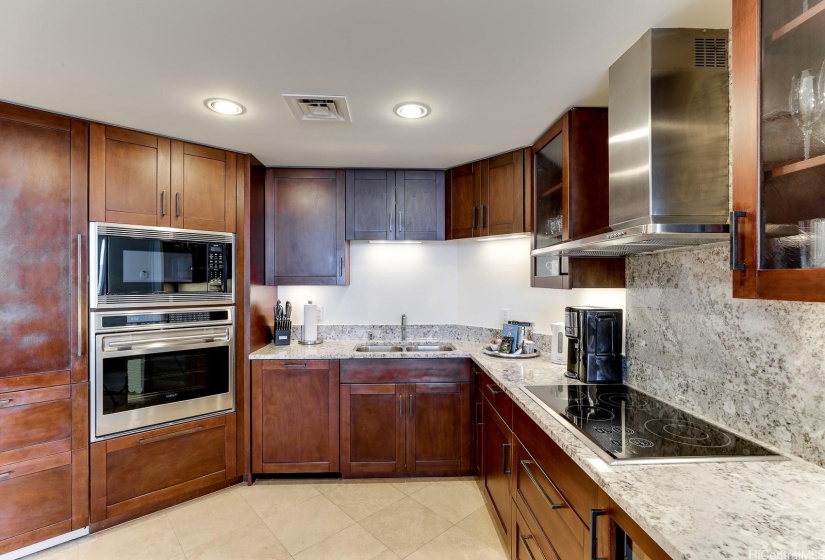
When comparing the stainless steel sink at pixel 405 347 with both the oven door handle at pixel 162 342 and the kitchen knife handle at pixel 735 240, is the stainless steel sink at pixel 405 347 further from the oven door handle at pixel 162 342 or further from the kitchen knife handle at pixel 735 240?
the kitchen knife handle at pixel 735 240

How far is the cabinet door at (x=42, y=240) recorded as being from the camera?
6.48 feet

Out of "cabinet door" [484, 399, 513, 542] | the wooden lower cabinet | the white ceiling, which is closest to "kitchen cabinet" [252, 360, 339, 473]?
the wooden lower cabinet

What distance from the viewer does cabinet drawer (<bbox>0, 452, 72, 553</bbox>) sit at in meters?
1.95

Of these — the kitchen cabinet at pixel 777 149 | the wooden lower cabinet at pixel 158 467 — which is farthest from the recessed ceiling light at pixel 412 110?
the wooden lower cabinet at pixel 158 467

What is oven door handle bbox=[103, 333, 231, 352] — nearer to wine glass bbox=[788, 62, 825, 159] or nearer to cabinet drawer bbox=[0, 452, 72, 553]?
cabinet drawer bbox=[0, 452, 72, 553]

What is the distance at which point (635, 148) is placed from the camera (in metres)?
1.47

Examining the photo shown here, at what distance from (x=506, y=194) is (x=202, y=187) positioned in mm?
2018

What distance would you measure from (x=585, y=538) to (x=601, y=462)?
0.78 ft

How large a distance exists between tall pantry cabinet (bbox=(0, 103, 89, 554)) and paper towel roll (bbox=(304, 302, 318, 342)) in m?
1.35

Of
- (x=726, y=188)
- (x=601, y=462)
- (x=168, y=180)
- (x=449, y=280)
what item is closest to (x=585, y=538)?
(x=601, y=462)

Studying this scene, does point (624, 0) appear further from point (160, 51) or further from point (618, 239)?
point (160, 51)

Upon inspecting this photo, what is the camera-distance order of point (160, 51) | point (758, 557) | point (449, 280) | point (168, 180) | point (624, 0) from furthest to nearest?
point (449, 280)
point (168, 180)
point (160, 51)
point (624, 0)
point (758, 557)

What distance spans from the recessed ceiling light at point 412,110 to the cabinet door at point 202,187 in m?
1.33

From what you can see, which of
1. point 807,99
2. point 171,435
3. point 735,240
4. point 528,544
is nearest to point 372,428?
point 171,435
